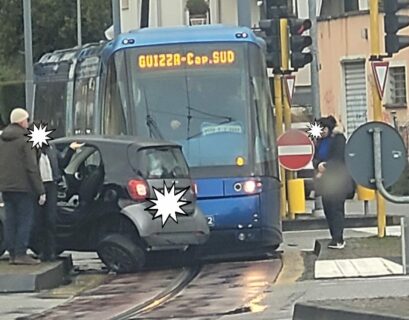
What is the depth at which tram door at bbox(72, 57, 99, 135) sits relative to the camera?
76.9 feet

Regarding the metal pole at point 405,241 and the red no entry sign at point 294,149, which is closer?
the metal pole at point 405,241

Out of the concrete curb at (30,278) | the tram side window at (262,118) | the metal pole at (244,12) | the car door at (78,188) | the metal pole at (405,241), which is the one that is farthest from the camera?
the metal pole at (244,12)

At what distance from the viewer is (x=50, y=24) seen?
264 feet

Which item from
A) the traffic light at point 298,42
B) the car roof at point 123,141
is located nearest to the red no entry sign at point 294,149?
the traffic light at point 298,42

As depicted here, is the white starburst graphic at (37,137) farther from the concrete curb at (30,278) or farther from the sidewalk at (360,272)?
the sidewalk at (360,272)

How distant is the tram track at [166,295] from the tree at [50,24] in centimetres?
6086

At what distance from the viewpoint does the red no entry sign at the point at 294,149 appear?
79.8 ft

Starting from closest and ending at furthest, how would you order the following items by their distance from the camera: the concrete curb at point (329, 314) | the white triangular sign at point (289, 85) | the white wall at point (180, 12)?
the concrete curb at point (329, 314) → the white triangular sign at point (289, 85) → the white wall at point (180, 12)

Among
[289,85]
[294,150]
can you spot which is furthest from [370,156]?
[289,85]

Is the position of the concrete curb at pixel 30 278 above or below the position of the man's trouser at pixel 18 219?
below

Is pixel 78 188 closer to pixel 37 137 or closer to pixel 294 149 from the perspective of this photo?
pixel 37 137

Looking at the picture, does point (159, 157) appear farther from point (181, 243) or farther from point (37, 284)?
point (37, 284)

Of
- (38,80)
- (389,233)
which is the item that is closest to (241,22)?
(38,80)

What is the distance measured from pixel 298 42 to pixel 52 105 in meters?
6.56
